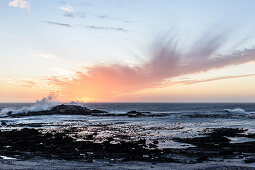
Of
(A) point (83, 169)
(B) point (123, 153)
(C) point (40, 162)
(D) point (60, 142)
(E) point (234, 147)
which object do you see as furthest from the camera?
(D) point (60, 142)

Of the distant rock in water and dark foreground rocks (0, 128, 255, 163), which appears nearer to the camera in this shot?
dark foreground rocks (0, 128, 255, 163)

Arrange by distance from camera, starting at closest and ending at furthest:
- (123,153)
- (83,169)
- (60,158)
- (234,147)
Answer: (83,169)
(60,158)
(123,153)
(234,147)

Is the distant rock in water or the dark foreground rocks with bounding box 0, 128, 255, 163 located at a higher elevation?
the distant rock in water

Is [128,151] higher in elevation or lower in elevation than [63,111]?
lower

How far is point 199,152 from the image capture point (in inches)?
963

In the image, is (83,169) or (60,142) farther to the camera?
(60,142)

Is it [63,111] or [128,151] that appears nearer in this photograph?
[128,151]

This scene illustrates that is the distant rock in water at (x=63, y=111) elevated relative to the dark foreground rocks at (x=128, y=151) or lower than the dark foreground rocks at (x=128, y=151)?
elevated

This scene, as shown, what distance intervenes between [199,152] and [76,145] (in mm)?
13391

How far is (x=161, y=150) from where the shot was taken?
2500 centimetres

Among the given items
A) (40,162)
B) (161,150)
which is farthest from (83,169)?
(161,150)

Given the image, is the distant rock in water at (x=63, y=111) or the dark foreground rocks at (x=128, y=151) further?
the distant rock in water at (x=63, y=111)

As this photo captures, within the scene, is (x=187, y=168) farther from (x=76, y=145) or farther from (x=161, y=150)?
(x=76, y=145)

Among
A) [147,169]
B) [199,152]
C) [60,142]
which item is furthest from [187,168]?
[60,142]
